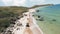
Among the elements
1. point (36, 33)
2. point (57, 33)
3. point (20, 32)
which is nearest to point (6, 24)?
point (20, 32)

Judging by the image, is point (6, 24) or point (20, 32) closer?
point (20, 32)

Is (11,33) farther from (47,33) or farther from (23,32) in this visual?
(47,33)

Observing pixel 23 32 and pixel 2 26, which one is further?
pixel 2 26

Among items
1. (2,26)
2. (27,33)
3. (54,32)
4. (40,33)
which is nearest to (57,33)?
(54,32)

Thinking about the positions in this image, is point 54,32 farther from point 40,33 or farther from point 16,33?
point 16,33

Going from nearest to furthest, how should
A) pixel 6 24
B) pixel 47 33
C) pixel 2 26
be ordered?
pixel 47 33, pixel 2 26, pixel 6 24

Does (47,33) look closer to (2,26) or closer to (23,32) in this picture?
(23,32)

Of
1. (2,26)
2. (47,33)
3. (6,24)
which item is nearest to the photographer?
(47,33)
